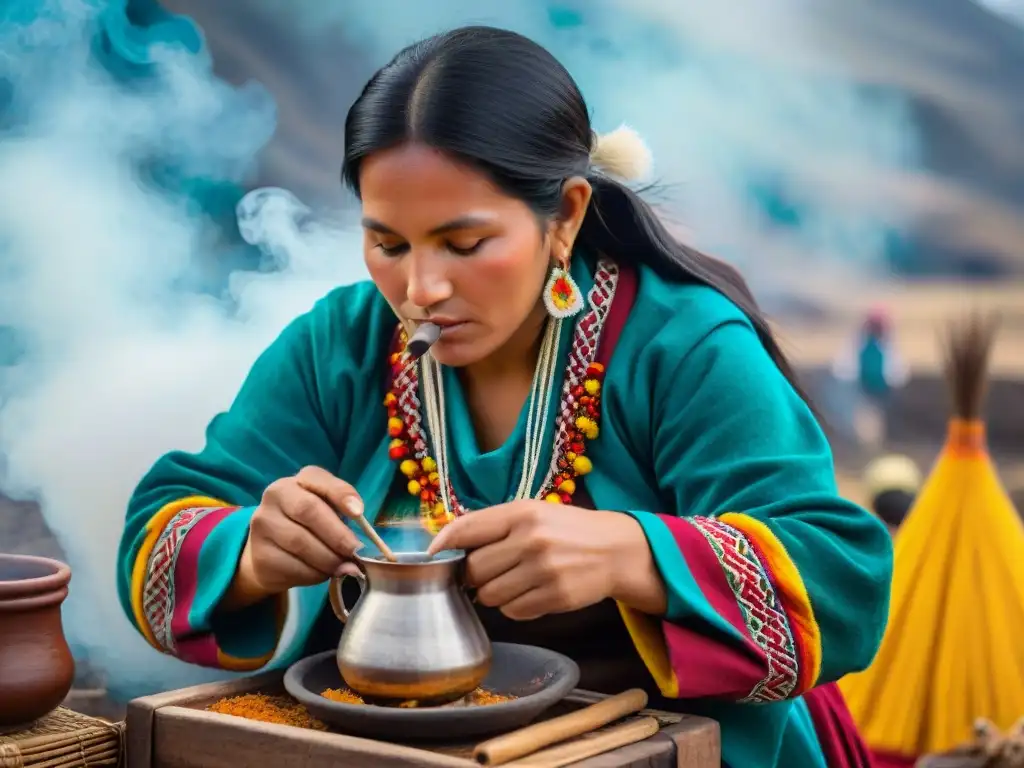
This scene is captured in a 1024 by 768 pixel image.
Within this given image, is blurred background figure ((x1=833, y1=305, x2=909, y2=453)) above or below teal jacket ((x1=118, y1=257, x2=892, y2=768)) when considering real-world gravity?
above

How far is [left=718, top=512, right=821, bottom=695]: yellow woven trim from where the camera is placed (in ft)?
5.19

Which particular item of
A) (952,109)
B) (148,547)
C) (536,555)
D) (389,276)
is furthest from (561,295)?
(952,109)

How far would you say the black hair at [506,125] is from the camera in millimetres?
1666

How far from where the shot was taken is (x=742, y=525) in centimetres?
159

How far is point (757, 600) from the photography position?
5.15 ft

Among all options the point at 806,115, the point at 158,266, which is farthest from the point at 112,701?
the point at 806,115

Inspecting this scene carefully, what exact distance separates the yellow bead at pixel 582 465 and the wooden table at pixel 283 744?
1.11ft

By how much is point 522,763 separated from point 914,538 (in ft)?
7.15

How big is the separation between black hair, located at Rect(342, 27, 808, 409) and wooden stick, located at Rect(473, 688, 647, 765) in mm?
581

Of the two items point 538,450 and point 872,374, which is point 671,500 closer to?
point 538,450

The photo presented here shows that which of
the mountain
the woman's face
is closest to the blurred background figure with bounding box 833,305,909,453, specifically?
the mountain

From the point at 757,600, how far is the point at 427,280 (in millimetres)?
550

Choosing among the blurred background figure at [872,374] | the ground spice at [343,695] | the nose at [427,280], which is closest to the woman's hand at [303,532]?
the ground spice at [343,695]

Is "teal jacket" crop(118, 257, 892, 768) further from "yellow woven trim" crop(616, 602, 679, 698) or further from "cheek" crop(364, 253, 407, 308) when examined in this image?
"cheek" crop(364, 253, 407, 308)
